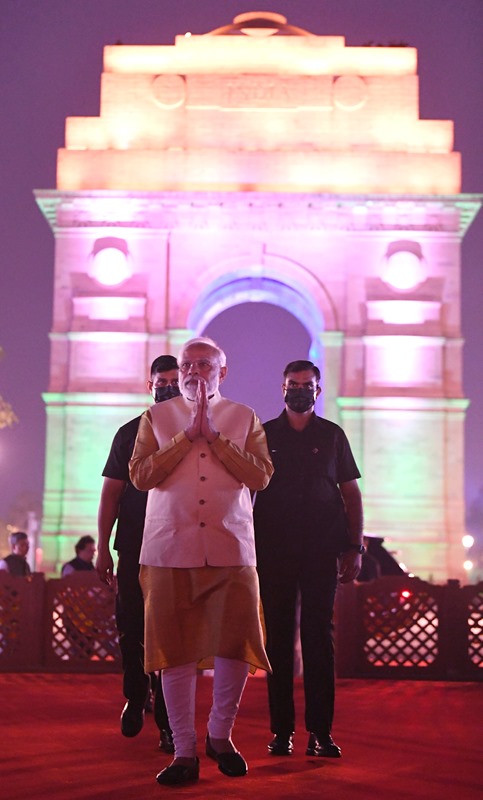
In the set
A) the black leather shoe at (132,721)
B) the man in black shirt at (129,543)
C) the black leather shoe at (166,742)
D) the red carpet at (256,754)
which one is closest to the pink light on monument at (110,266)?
the red carpet at (256,754)

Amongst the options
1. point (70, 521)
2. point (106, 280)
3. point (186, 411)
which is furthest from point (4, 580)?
point (106, 280)

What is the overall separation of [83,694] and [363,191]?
19.0 meters

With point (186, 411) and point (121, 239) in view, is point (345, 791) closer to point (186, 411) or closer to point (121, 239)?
point (186, 411)

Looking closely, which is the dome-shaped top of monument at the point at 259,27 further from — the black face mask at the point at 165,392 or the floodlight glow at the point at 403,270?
the black face mask at the point at 165,392

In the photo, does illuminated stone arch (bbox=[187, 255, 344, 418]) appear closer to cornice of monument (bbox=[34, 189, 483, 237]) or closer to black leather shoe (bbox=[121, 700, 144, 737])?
cornice of monument (bbox=[34, 189, 483, 237])

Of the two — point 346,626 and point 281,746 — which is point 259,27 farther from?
point 281,746

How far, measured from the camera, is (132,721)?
6.75 m

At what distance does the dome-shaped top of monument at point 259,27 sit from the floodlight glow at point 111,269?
605 cm

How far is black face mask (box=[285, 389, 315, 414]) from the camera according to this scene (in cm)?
699

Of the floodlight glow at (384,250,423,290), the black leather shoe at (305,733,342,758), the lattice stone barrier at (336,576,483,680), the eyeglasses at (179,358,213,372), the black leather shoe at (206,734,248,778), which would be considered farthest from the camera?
the floodlight glow at (384,250,423,290)

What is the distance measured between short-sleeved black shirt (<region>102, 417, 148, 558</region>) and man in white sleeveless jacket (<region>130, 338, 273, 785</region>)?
0.83m

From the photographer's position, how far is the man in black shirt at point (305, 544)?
261 inches

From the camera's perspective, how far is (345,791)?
5410 mm

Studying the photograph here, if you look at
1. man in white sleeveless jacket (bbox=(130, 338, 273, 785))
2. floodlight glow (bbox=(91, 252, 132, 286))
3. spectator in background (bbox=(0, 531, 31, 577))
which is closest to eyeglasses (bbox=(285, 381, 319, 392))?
man in white sleeveless jacket (bbox=(130, 338, 273, 785))
